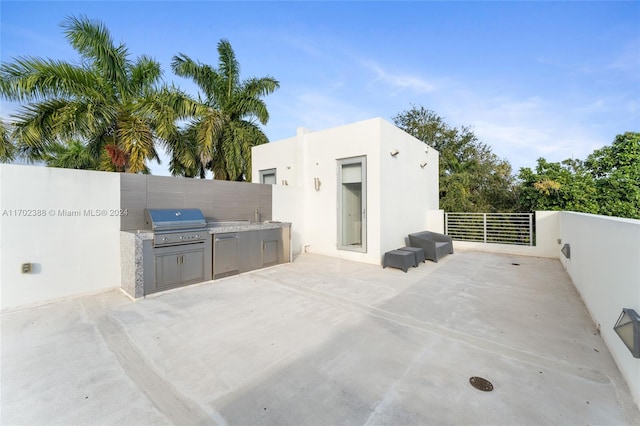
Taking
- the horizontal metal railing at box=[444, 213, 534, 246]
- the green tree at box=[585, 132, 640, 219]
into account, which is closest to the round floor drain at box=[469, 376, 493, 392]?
the horizontal metal railing at box=[444, 213, 534, 246]

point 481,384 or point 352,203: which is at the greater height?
point 352,203

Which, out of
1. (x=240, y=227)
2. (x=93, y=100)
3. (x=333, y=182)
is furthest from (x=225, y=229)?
(x=93, y=100)

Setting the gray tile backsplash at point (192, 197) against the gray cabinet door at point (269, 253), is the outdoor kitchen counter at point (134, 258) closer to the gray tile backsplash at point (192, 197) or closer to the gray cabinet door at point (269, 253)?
the gray tile backsplash at point (192, 197)

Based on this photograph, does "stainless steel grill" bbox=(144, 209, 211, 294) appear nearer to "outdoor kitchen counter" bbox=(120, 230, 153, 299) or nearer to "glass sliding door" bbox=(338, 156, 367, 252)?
"outdoor kitchen counter" bbox=(120, 230, 153, 299)

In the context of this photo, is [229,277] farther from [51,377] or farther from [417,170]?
[417,170]

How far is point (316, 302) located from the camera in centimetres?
425

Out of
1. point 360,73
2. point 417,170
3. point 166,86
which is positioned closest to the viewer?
point 166,86

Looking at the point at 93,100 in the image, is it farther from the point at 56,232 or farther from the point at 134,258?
the point at 134,258

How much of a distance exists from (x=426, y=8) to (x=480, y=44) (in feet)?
6.68

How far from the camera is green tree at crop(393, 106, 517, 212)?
40.2ft

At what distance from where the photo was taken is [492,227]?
9297 millimetres

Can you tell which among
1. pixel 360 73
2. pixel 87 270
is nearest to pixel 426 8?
pixel 360 73

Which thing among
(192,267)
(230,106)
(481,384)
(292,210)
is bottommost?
(481,384)

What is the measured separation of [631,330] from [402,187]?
6559mm
